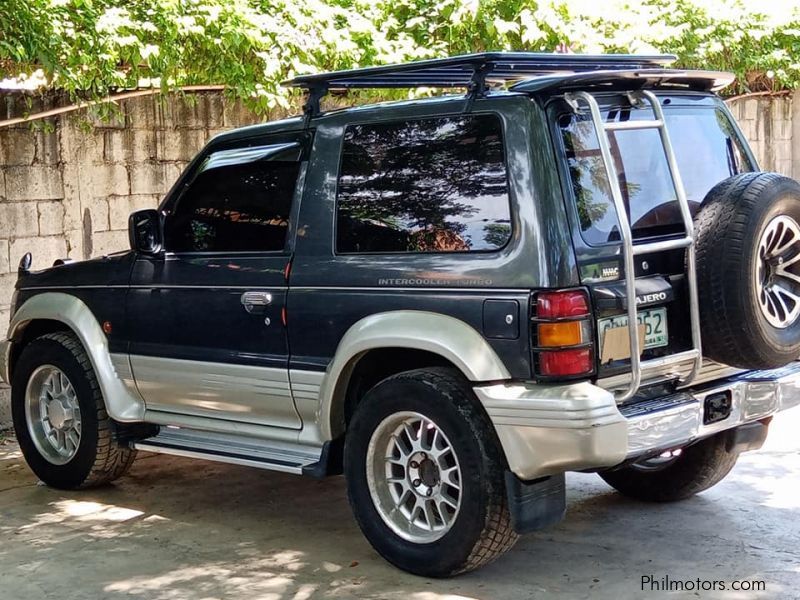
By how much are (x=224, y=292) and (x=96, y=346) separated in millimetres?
1063

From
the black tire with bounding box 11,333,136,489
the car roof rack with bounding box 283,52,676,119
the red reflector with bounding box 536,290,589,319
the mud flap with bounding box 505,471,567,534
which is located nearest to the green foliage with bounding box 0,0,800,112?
the black tire with bounding box 11,333,136,489

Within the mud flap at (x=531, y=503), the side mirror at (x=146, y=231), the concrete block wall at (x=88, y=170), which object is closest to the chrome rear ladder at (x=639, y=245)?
the mud flap at (x=531, y=503)

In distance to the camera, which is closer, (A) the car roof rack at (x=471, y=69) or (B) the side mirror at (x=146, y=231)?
(A) the car roof rack at (x=471, y=69)

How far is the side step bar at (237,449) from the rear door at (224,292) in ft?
0.38

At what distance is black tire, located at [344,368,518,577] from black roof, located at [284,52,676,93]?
1.29 metres

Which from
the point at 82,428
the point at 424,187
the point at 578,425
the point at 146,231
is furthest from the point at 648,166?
the point at 82,428

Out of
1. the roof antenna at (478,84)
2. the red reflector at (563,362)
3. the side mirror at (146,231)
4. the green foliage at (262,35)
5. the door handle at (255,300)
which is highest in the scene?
the green foliage at (262,35)

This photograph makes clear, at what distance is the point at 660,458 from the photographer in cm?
611

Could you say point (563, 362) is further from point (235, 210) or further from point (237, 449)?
point (235, 210)

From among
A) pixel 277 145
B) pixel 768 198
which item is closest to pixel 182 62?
pixel 277 145

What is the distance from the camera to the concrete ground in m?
5.01

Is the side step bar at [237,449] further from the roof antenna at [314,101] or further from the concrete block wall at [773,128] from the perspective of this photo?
the concrete block wall at [773,128]

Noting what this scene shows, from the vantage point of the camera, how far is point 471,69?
18.6 ft

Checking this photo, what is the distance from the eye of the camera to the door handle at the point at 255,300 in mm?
5605
